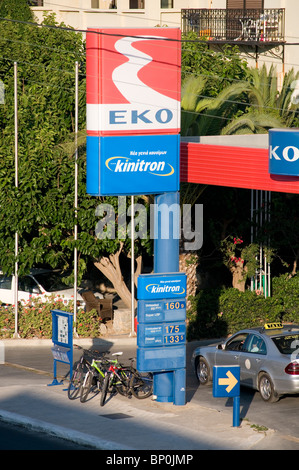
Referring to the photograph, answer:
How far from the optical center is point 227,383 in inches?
577

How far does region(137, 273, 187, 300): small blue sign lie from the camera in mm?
15938

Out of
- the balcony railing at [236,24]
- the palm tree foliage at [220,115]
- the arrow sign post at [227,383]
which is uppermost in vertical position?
the balcony railing at [236,24]

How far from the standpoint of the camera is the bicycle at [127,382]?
54.6ft

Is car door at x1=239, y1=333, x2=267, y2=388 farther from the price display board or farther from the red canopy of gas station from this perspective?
the red canopy of gas station

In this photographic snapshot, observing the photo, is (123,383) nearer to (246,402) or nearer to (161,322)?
(161,322)

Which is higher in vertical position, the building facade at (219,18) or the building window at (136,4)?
the building window at (136,4)

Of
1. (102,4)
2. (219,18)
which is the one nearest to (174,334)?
(219,18)

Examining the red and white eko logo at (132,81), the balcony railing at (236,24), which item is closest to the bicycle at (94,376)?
the red and white eko logo at (132,81)

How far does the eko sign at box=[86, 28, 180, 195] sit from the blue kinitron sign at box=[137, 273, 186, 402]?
1.70 metres

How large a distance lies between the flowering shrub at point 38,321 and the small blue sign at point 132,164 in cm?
793

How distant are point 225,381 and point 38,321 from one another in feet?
30.5

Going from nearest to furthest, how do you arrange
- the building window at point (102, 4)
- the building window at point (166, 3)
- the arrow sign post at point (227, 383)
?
the arrow sign post at point (227, 383)
the building window at point (166, 3)
the building window at point (102, 4)

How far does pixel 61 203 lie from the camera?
23.1 metres

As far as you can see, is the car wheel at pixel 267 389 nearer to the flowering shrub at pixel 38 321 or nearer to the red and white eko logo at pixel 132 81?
the red and white eko logo at pixel 132 81
